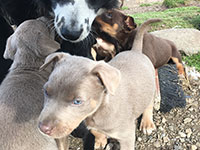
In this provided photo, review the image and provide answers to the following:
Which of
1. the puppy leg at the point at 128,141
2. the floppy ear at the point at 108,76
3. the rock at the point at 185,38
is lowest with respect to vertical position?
the rock at the point at 185,38

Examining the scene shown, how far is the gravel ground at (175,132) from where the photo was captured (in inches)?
102

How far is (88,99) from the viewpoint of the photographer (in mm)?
1571

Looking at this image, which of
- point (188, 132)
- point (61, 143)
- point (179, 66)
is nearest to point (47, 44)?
point (61, 143)

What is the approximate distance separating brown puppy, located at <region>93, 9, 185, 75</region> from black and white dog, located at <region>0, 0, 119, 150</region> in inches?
6.9

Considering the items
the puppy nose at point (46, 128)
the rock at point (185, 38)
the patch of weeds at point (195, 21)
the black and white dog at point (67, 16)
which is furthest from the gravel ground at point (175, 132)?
the patch of weeds at point (195, 21)

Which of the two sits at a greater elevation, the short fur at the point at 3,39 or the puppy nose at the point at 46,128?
the puppy nose at the point at 46,128

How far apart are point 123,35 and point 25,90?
1915 millimetres

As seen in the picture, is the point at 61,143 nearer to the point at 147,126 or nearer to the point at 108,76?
the point at 108,76

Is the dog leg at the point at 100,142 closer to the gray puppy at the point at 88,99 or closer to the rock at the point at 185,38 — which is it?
the gray puppy at the point at 88,99

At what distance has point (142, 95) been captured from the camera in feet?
7.50

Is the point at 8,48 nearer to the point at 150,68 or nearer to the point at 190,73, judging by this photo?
the point at 150,68

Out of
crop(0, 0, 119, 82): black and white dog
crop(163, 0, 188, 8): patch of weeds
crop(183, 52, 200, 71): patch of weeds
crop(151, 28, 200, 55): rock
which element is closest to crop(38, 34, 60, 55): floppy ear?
crop(0, 0, 119, 82): black and white dog

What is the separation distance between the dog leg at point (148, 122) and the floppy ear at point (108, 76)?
1.36 metres

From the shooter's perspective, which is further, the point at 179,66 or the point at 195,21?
the point at 195,21
